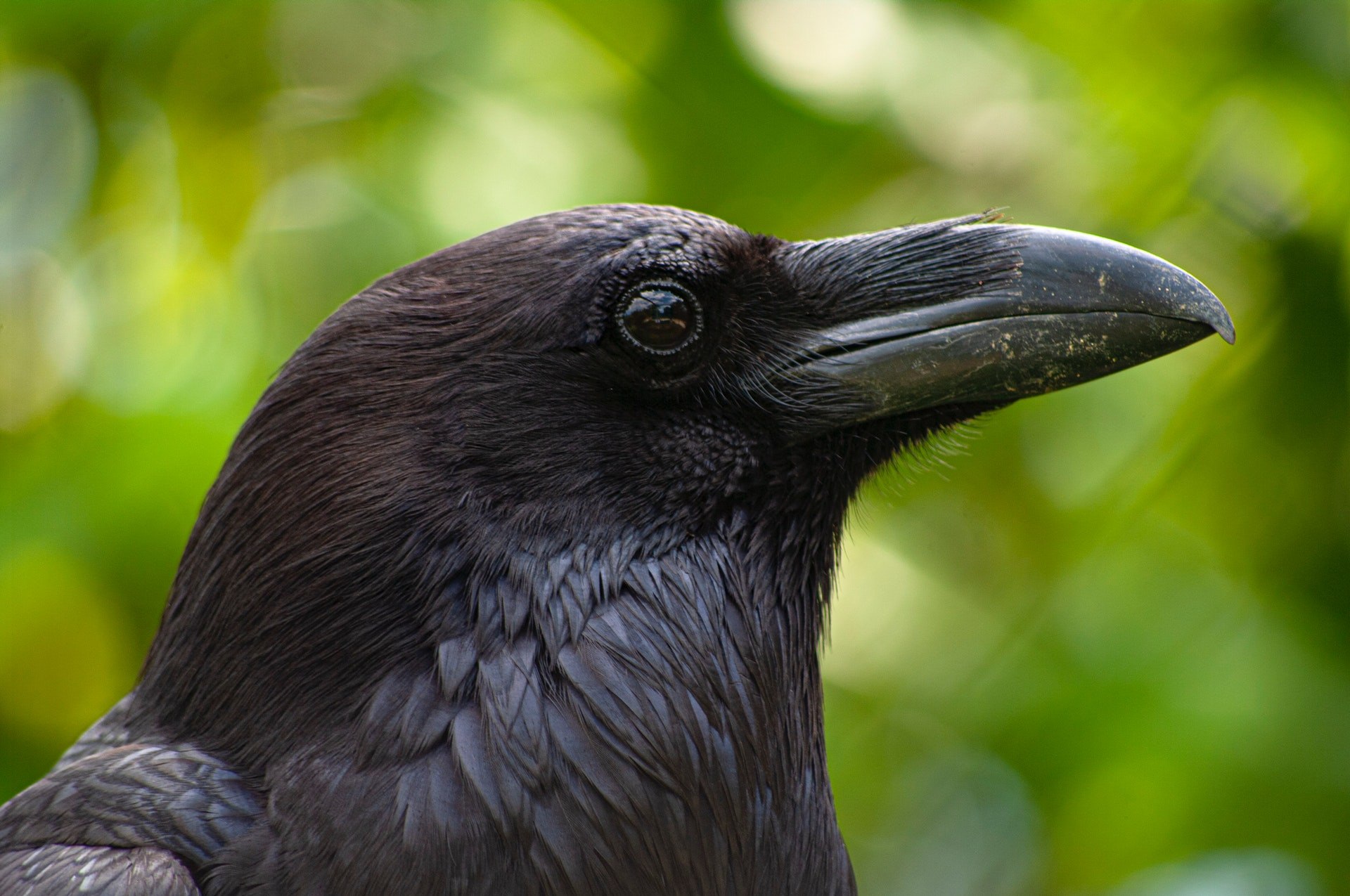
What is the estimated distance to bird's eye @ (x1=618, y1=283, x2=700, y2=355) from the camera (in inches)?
78.8

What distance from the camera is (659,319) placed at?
6.60 feet

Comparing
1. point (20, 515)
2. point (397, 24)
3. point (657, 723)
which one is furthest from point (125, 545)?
point (657, 723)

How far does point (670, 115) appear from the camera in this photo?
436 centimetres

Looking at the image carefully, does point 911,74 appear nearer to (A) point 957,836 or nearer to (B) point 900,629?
(B) point 900,629

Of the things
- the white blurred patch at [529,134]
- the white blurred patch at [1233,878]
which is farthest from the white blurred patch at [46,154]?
the white blurred patch at [1233,878]

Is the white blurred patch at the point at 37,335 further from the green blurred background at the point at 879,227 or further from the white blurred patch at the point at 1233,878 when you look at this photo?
the white blurred patch at the point at 1233,878

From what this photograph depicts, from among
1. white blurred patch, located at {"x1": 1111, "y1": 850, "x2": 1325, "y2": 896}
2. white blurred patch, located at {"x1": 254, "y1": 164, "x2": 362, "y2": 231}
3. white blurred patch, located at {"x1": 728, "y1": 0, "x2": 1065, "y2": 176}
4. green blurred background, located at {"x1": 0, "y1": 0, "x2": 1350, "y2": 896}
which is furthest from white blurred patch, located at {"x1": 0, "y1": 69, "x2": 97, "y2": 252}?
white blurred patch, located at {"x1": 1111, "y1": 850, "x2": 1325, "y2": 896}

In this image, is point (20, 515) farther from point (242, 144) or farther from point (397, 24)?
point (397, 24)

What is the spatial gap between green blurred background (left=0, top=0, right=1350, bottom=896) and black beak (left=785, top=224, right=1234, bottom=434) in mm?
1989

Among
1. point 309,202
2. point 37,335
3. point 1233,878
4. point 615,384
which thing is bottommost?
point 1233,878

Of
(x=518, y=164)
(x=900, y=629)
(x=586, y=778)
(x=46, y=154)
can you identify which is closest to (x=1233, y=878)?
(x=900, y=629)

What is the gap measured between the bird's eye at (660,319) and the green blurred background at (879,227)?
2121 millimetres

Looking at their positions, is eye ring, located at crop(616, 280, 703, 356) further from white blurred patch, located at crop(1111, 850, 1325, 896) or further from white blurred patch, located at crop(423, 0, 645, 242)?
white blurred patch, located at crop(1111, 850, 1325, 896)

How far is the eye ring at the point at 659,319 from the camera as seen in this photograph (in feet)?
6.56
